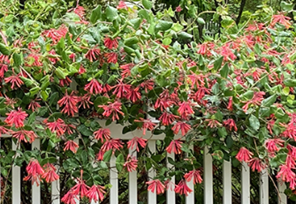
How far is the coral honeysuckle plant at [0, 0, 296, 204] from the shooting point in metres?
1.43

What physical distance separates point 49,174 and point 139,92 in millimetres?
534

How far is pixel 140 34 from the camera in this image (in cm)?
133

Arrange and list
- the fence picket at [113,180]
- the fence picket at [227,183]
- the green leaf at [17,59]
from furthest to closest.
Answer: the fence picket at [227,183] → the fence picket at [113,180] → the green leaf at [17,59]

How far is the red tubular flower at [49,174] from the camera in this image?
5.05 ft

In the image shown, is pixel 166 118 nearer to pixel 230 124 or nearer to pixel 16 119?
pixel 230 124

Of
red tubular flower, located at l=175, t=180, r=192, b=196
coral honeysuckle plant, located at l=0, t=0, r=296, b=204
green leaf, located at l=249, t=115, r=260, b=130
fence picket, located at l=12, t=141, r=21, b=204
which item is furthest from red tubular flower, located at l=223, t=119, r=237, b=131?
fence picket, located at l=12, t=141, r=21, b=204

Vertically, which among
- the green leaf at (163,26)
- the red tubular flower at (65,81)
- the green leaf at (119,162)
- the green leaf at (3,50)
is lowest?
the green leaf at (119,162)

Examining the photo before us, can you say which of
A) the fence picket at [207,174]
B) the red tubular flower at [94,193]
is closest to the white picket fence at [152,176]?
the fence picket at [207,174]

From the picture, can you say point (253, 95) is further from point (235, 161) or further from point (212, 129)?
point (235, 161)

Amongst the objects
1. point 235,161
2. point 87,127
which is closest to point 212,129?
point 235,161

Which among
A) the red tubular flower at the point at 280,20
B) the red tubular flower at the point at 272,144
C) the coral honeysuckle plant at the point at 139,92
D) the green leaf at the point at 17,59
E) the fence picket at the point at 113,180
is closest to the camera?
the green leaf at the point at 17,59

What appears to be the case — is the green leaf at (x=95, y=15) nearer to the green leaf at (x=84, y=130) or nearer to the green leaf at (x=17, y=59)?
the green leaf at (x=17, y=59)

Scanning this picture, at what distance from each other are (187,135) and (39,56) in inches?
Result: 31.2

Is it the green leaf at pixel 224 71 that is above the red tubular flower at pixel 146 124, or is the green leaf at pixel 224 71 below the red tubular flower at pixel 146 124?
above
